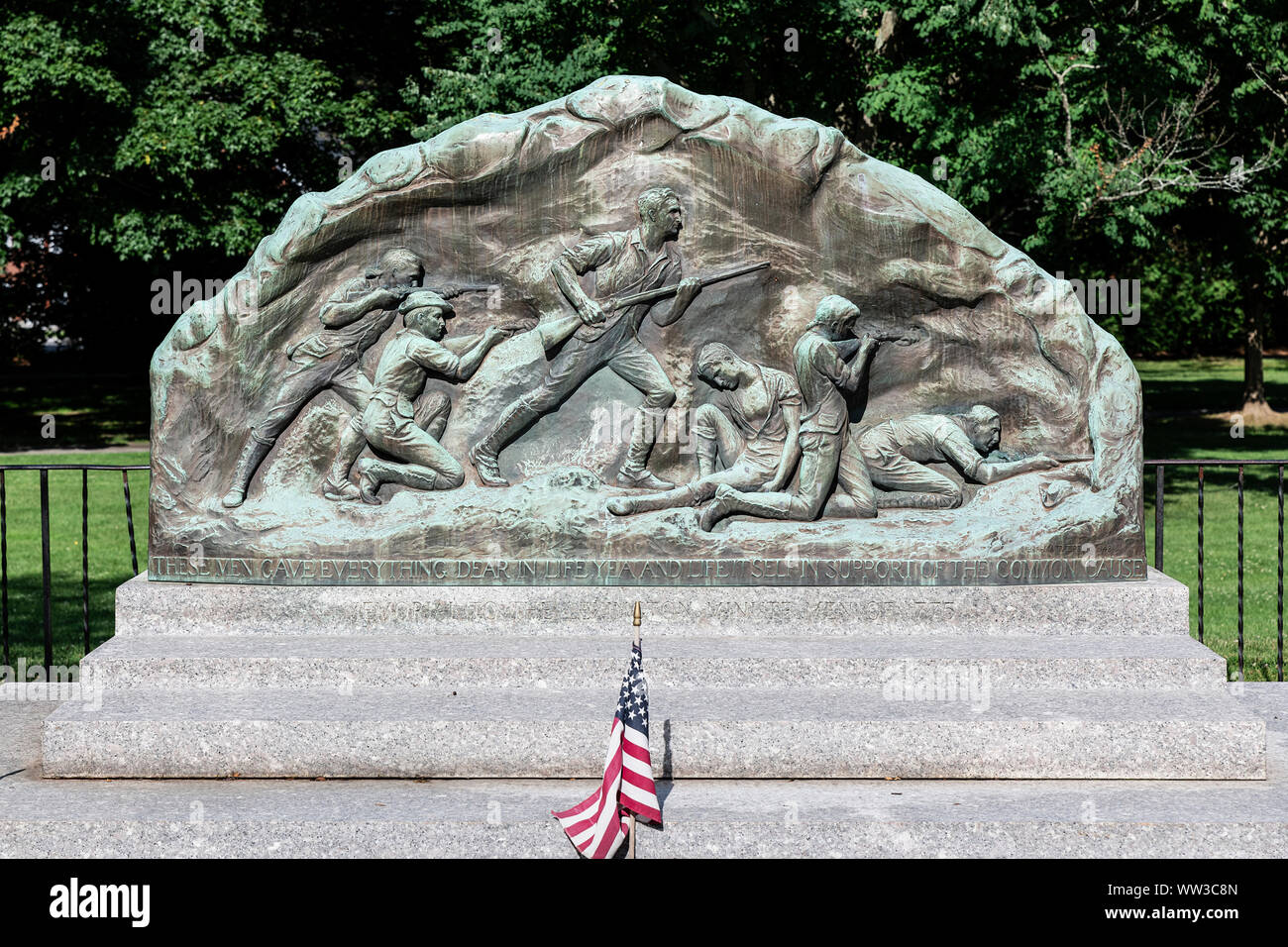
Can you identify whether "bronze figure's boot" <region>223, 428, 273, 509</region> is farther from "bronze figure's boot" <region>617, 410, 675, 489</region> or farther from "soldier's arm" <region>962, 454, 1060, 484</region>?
"soldier's arm" <region>962, 454, 1060, 484</region>

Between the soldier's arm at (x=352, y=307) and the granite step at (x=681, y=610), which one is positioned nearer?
the granite step at (x=681, y=610)

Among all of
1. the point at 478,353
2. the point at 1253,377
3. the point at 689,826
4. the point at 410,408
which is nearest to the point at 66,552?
the point at 410,408

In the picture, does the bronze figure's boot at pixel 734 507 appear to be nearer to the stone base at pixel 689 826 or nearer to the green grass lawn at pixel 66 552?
the stone base at pixel 689 826

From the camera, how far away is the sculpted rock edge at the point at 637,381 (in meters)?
6.98

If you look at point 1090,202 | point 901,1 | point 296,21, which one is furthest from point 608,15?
point 296,21

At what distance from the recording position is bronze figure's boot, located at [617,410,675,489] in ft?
23.3

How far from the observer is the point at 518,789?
19.5 feet

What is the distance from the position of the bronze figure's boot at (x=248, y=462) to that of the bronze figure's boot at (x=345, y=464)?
14.2 inches

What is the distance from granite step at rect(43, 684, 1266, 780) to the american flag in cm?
61

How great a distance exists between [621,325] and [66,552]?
9.47 m

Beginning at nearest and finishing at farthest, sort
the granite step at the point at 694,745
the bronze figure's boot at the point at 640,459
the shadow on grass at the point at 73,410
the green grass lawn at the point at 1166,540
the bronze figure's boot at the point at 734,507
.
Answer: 1. the granite step at the point at 694,745
2. the bronze figure's boot at the point at 734,507
3. the bronze figure's boot at the point at 640,459
4. the green grass lawn at the point at 1166,540
5. the shadow on grass at the point at 73,410

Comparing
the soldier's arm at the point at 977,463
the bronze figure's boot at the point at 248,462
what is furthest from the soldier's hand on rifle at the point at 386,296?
the soldier's arm at the point at 977,463

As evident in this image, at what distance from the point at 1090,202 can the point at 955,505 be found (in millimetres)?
7245

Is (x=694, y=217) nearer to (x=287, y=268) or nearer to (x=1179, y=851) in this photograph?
(x=287, y=268)
